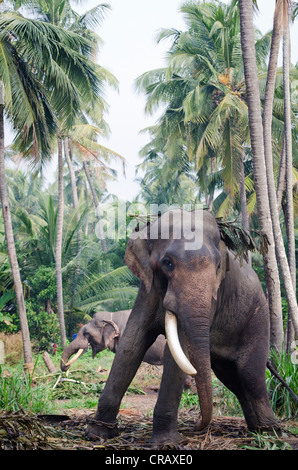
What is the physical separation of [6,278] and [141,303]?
16.4 meters

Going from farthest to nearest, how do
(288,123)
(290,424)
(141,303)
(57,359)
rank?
1. (57,359)
2. (288,123)
3. (290,424)
4. (141,303)

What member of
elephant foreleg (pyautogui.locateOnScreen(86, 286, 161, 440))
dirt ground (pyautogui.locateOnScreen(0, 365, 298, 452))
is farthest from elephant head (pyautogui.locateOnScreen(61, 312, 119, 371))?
elephant foreleg (pyautogui.locateOnScreen(86, 286, 161, 440))

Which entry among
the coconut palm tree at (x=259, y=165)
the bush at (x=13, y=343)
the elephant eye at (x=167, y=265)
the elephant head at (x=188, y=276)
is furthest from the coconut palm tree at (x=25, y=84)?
the elephant eye at (x=167, y=265)

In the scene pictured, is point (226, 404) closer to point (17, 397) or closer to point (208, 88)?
point (17, 397)

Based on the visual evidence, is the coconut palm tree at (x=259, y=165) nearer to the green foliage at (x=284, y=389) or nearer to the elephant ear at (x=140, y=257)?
the green foliage at (x=284, y=389)

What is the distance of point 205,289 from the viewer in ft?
13.7

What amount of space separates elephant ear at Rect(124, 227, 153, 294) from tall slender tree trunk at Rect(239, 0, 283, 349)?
3.36 metres

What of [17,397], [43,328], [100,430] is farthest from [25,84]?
[100,430]

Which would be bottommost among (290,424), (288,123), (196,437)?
(290,424)

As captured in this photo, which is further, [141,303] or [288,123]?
[288,123]

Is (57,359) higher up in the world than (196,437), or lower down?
lower down

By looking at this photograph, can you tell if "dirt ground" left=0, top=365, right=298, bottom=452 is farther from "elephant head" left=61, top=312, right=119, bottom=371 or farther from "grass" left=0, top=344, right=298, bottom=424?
"elephant head" left=61, top=312, right=119, bottom=371
